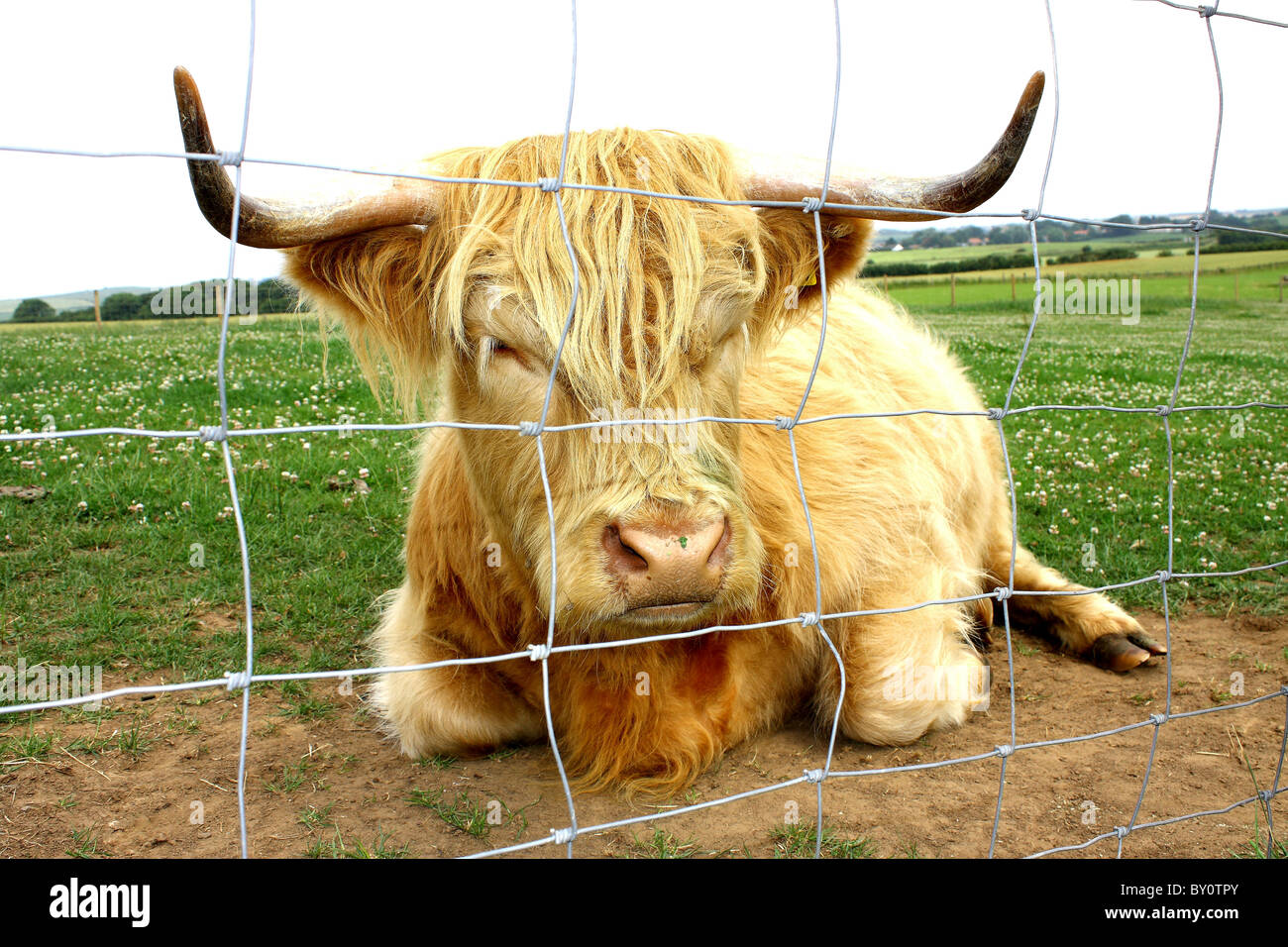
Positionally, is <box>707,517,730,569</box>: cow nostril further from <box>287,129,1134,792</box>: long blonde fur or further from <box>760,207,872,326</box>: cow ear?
<box>760,207,872,326</box>: cow ear

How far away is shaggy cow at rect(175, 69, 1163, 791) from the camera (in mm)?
2326

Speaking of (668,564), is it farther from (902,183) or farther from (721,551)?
(902,183)

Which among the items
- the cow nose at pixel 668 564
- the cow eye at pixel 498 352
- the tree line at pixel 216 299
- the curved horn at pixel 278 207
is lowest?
the cow nose at pixel 668 564

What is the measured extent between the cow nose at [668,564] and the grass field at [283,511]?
64.7 inches

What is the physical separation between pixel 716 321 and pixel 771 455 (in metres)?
0.81

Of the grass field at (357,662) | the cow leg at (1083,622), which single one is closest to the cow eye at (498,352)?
the grass field at (357,662)

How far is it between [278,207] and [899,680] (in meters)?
2.36

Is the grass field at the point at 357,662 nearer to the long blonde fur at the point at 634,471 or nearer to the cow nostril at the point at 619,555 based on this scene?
the long blonde fur at the point at 634,471

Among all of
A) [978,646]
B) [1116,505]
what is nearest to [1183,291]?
[1116,505]

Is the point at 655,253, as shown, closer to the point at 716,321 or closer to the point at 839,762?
the point at 716,321

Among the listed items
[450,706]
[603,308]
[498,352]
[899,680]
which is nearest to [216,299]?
[498,352]

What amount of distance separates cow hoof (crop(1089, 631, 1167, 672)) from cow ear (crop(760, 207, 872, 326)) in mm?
1983

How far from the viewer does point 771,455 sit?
3297 millimetres

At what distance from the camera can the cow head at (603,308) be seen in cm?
226
